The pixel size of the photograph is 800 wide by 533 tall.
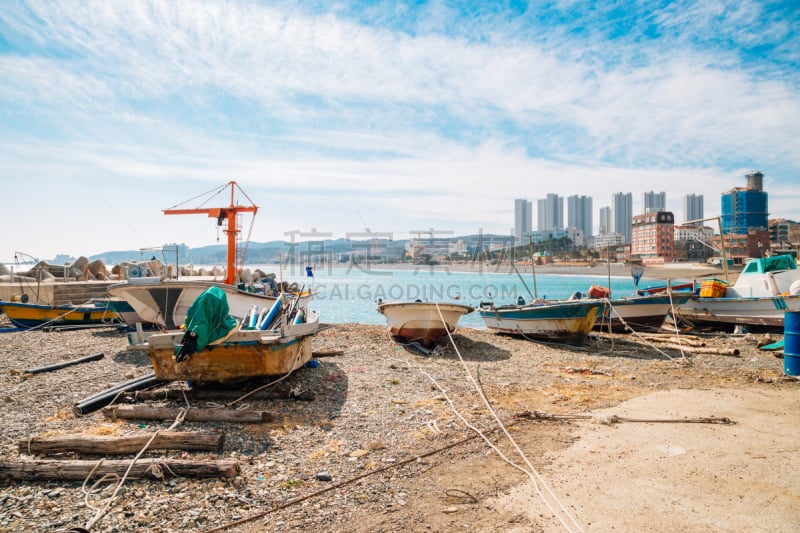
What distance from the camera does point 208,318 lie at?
23.7 feet

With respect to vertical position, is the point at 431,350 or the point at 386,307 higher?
the point at 386,307

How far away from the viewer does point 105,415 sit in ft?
23.1

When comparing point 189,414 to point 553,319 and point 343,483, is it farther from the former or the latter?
point 553,319

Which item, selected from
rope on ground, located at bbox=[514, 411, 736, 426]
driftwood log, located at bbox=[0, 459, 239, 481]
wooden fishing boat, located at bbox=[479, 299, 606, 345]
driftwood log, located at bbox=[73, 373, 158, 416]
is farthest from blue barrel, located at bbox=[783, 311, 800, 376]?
driftwood log, located at bbox=[73, 373, 158, 416]

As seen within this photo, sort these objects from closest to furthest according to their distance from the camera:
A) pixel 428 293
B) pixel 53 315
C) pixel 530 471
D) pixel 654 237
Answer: pixel 530 471, pixel 53 315, pixel 428 293, pixel 654 237

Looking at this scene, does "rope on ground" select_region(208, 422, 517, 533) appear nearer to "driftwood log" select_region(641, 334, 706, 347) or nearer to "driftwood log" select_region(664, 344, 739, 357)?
"driftwood log" select_region(664, 344, 739, 357)

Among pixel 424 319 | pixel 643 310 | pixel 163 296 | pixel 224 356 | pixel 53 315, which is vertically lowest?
pixel 53 315

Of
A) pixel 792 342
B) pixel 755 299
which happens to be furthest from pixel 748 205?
pixel 792 342

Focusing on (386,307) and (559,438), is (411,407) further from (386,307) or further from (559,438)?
(386,307)

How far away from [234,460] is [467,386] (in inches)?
218

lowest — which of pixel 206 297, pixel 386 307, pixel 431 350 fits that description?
pixel 431 350

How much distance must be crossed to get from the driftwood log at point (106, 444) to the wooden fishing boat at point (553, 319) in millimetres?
12732

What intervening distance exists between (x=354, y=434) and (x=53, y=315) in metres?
18.5

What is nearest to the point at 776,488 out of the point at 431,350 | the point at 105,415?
the point at 105,415
